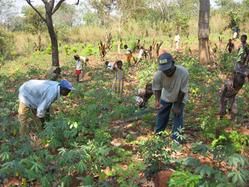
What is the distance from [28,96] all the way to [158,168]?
97.3 inches

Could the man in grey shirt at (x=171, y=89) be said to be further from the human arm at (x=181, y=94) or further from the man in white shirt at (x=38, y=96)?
the man in white shirt at (x=38, y=96)

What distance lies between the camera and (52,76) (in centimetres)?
1192

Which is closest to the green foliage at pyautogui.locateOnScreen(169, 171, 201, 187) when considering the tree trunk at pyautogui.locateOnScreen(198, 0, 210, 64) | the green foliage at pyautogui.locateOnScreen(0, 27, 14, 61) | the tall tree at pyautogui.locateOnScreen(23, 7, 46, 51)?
the tree trunk at pyautogui.locateOnScreen(198, 0, 210, 64)

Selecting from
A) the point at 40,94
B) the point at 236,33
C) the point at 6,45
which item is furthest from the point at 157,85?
the point at 6,45

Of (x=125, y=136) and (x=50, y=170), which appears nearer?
(x=50, y=170)

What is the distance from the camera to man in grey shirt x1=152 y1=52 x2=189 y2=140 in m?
5.03

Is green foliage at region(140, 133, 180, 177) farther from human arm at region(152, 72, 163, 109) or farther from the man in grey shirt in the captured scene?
human arm at region(152, 72, 163, 109)

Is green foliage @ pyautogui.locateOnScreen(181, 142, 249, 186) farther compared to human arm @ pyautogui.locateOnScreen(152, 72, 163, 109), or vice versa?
human arm @ pyautogui.locateOnScreen(152, 72, 163, 109)

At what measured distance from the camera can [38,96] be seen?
232 inches

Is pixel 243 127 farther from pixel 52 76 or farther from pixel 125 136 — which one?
pixel 52 76

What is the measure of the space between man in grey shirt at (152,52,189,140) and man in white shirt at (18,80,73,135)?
1208 mm

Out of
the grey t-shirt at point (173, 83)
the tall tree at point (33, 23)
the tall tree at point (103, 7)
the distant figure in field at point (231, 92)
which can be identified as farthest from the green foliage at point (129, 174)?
the tall tree at point (33, 23)

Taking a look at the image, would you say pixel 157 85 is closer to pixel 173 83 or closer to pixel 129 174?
pixel 173 83

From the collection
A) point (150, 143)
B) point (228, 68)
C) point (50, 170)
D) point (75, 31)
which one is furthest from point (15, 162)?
point (75, 31)
